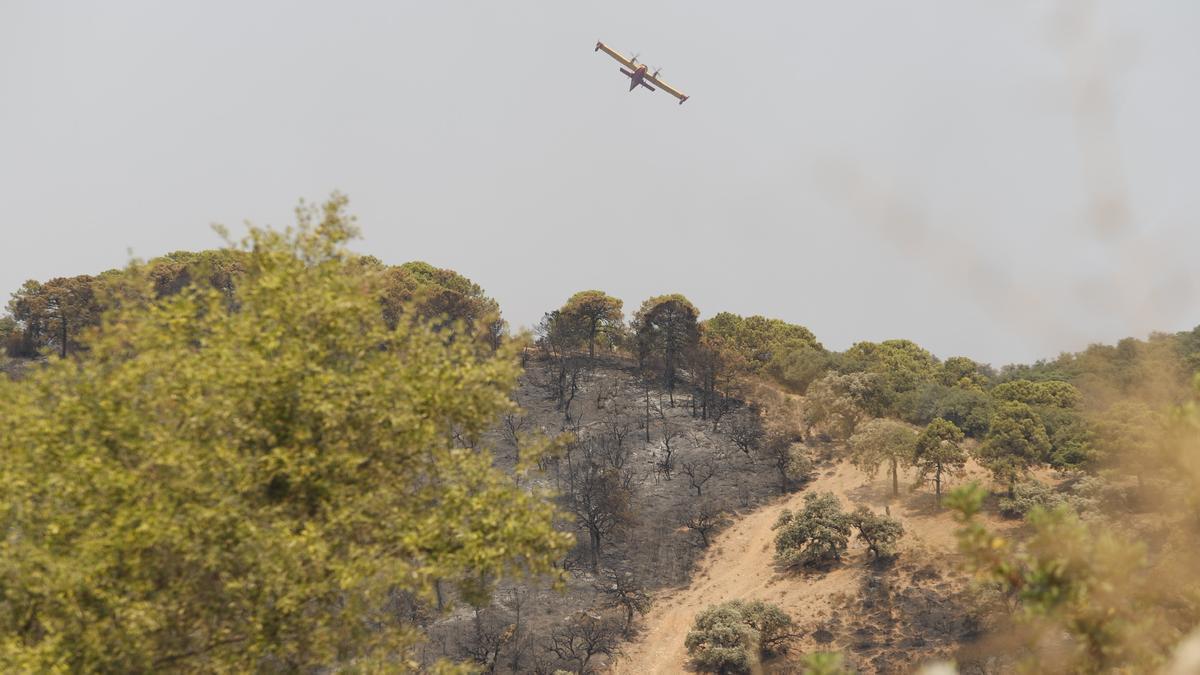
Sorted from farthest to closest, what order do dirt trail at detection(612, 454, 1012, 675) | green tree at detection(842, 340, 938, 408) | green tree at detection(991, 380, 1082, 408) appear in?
1. green tree at detection(842, 340, 938, 408)
2. green tree at detection(991, 380, 1082, 408)
3. dirt trail at detection(612, 454, 1012, 675)

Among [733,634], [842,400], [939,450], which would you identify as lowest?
[733,634]

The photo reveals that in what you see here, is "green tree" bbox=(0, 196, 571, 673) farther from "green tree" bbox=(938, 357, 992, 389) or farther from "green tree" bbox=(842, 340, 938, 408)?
"green tree" bbox=(938, 357, 992, 389)

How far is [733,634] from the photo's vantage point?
132 ft

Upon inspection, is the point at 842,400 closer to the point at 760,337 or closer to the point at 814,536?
the point at 814,536

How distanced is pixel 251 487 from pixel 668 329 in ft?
238

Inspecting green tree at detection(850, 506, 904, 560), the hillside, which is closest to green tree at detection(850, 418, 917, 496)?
the hillside

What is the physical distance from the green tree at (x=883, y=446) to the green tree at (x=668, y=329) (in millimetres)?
26613

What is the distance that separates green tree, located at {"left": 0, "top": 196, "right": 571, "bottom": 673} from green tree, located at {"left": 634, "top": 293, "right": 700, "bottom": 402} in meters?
68.6

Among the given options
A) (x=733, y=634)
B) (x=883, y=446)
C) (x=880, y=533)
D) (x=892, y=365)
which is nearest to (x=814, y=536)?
(x=880, y=533)

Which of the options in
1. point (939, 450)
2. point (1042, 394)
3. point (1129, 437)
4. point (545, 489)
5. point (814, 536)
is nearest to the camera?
point (545, 489)

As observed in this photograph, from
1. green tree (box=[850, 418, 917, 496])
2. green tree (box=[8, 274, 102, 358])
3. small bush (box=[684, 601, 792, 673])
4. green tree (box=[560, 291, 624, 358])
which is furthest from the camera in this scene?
green tree (box=[560, 291, 624, 358])

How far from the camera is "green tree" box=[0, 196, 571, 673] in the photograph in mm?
10516

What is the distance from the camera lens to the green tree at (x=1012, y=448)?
5009cm

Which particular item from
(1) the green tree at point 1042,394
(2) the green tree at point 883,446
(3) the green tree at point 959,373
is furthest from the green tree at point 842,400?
(3) the green tree at point 959,373
